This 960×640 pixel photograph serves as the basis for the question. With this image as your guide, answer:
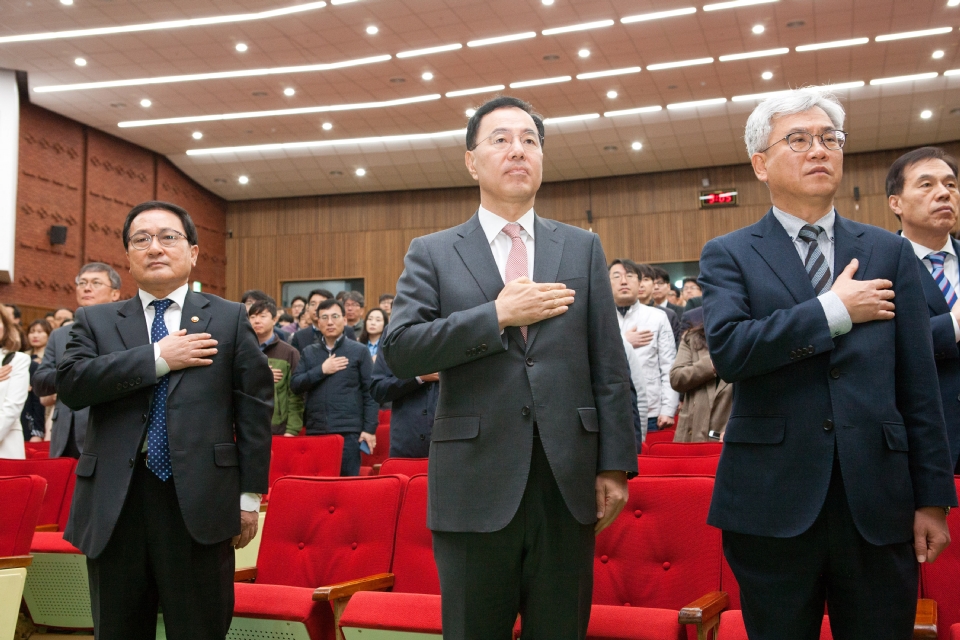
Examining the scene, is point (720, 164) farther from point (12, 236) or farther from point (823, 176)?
point (823, 176)

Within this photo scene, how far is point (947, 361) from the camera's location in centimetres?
234

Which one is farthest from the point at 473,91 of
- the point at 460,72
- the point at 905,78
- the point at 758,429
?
the point at 758,429

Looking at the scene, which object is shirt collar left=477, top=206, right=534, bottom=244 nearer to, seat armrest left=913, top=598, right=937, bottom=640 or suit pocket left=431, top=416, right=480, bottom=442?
suit pocket left=431, top=416, right=480, bottom=442

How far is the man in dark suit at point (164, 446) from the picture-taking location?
2186mm

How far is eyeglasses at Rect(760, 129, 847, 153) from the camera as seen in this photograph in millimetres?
1911

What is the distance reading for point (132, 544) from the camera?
7.20ft

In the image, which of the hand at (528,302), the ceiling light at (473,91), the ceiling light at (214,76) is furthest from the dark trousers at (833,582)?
the ceiling light at (473,91)

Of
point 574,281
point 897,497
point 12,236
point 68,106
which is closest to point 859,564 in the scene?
point 897,497

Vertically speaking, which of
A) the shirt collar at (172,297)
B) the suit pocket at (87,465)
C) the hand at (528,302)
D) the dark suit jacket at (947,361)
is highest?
the shirt collar at (172,297)

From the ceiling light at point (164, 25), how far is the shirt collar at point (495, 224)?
391 inches

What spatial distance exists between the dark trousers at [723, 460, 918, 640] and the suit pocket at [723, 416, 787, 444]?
13cm

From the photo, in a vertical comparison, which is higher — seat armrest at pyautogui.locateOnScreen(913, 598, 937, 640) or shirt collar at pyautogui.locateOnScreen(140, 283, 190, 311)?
shirt collar at pyautogui.locateOnScreen(140, 283, 190, 311)

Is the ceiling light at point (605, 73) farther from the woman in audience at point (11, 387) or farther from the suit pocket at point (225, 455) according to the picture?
the suit pocket at point (225, 455)

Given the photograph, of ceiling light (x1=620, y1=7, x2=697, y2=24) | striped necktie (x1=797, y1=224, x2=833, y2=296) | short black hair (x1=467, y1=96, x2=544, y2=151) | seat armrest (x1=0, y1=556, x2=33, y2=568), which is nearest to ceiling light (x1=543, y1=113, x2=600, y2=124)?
ceiling light (x1=620, y1=7, x2=697, y2=24)
